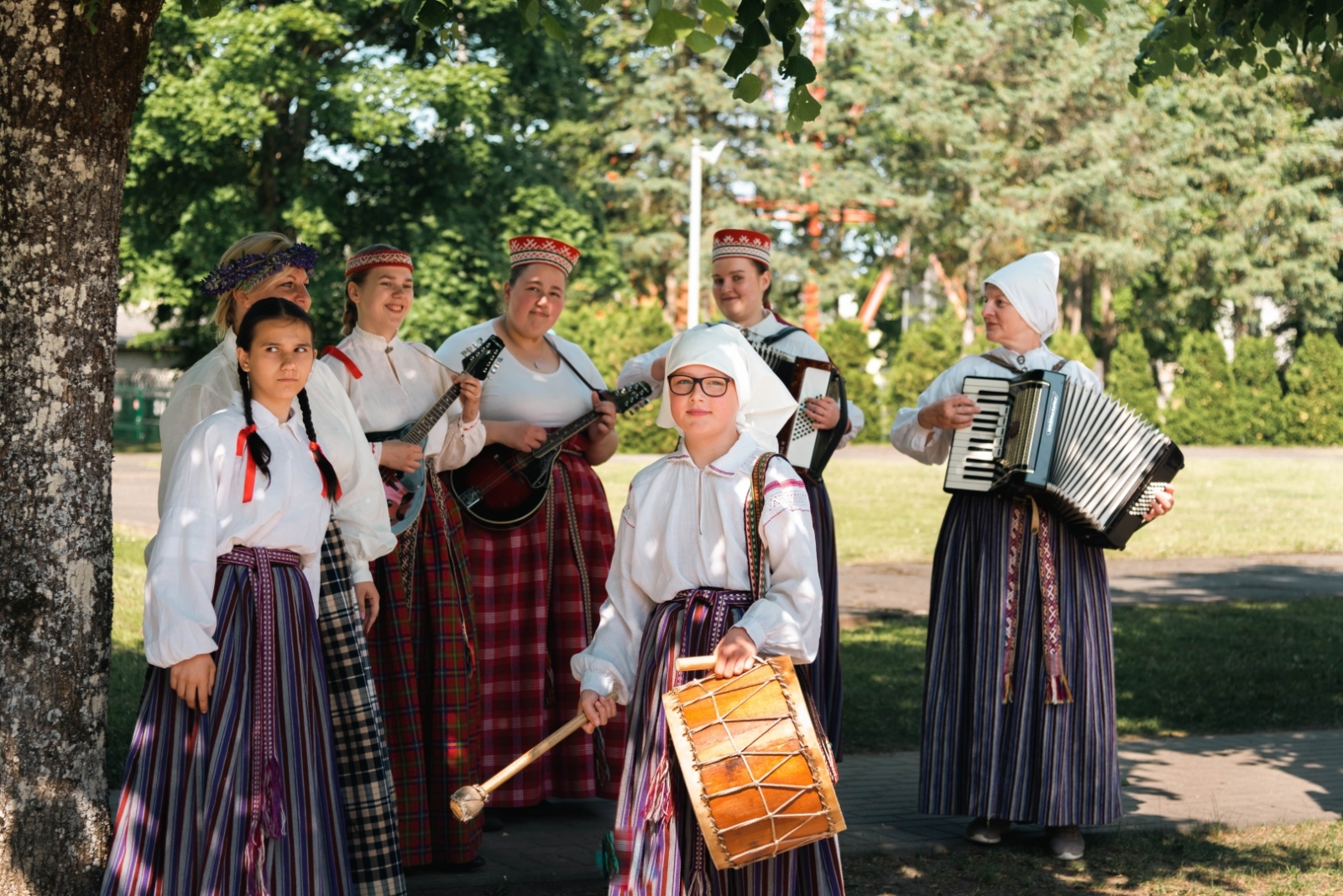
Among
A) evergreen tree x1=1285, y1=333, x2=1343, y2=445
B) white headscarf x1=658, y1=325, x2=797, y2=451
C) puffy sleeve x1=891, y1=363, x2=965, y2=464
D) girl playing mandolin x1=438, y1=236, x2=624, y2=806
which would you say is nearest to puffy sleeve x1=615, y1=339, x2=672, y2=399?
girl playing mandolin x1=438, y1=236, x2=624, y2=806

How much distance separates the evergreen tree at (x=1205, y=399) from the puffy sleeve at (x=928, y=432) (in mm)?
35034

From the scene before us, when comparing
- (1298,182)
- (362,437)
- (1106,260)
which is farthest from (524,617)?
(1298,182)

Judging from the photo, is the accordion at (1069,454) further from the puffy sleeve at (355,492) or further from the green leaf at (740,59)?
the puffy sleeve at (355,492)

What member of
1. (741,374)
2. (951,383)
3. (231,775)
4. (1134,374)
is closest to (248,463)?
(231,775)

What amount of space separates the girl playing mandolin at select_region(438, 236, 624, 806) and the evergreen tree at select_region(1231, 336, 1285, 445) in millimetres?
36206

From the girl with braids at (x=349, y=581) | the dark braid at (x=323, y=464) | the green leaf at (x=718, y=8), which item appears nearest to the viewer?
the green leaf at (x=718, y=8)

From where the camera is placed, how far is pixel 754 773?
3684 mm

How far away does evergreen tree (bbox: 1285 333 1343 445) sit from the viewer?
39031mm

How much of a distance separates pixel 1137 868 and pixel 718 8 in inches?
137

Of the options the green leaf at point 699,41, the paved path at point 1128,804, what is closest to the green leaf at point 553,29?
the green leaf at point 699,41

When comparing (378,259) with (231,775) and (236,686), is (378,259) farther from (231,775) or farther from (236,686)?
(231,775)

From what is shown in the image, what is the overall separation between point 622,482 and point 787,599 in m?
18.2

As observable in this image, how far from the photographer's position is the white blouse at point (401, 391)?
5414 millimetres

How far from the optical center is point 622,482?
22.0m
